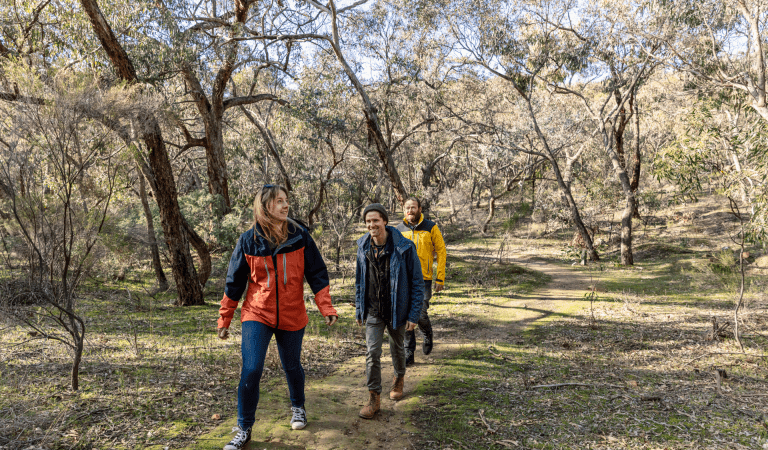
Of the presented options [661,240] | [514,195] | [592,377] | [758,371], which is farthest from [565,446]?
[514,195]

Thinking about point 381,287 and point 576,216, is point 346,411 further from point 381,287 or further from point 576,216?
point 576,216

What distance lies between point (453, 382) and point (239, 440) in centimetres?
222

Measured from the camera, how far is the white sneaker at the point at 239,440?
285 centimetres

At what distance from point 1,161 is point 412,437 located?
4.05 m

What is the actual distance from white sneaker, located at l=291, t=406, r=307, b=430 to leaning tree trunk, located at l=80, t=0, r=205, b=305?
4.50 m

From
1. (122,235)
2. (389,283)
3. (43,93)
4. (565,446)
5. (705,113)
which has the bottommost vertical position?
(565,446)

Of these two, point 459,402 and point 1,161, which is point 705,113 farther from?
point 1,161

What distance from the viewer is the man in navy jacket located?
351cm

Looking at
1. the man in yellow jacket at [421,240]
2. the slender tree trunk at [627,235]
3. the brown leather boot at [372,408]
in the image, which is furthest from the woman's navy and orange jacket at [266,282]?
the slender tree trunk at [627,235]

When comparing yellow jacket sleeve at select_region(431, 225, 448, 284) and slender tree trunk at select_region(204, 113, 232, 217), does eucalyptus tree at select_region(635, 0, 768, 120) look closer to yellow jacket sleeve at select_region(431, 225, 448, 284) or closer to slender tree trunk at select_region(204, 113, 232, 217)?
yellow jacket sleeve at select_region(431, 225, 448, 284)

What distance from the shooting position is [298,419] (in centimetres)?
323

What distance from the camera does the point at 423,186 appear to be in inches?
679

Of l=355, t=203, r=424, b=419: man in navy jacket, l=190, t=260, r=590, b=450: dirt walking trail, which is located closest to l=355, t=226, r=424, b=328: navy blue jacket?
l=355, t=203, r=424, b=419: man in navy jacket

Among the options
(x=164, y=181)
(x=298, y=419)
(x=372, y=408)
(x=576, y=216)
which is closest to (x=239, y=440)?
(x=298, y=419)
